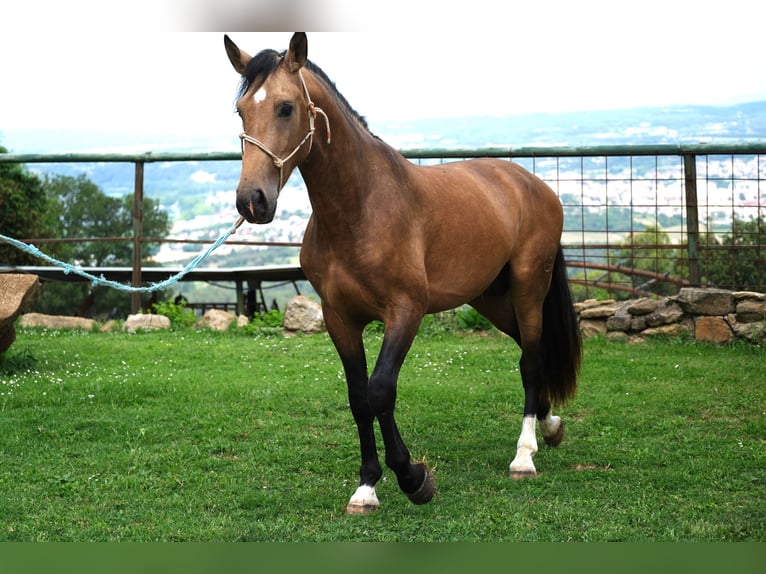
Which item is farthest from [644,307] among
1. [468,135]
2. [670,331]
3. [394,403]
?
[468,135]

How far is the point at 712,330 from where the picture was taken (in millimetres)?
7969

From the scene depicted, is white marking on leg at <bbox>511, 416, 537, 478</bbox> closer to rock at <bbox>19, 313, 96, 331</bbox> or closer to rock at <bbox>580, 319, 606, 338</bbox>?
rock at <bbox>580, 319, 606, 338</bbox>

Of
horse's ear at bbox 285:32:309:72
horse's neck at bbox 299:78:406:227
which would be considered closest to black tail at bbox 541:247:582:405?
horse's neck at bbox 299:78:406:227

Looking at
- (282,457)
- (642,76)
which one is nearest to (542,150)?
(282,457)

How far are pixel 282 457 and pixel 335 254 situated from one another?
1554 millimetres

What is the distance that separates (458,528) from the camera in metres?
3.73

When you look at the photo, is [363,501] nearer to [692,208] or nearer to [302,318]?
[302,318]

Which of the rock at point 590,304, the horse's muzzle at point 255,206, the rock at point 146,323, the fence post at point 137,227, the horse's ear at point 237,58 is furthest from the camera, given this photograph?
the fence post at point 137,227

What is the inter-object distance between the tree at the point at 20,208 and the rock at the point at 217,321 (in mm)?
7381

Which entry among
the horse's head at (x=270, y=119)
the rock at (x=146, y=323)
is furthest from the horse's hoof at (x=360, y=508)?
the rock at (x=146, y=323)

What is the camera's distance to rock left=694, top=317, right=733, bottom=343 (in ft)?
25.9

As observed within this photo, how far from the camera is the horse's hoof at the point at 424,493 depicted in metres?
3.97

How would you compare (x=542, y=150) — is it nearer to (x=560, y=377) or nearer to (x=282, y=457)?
(x=560, y=377)

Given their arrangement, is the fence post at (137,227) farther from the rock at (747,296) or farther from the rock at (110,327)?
the rock at (747,296)
